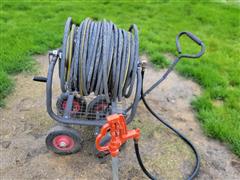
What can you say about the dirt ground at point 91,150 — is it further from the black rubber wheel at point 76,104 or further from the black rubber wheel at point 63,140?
the black rubber wheel at point 76,104

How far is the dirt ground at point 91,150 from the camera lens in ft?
8.68

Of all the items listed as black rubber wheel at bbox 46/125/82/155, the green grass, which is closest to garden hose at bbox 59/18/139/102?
black rubber wheel at bbox 46/125/82/155

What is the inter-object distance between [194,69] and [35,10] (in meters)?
2.77

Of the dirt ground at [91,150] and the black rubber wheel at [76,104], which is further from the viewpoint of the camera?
the black rubber wheel at [76,104]

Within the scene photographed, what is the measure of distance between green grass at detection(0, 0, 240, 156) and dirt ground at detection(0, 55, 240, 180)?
0.16 m

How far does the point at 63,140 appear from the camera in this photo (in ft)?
8.66

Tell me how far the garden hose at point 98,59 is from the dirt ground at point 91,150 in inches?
25.4

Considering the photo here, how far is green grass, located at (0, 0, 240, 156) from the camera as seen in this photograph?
3457 millimetres

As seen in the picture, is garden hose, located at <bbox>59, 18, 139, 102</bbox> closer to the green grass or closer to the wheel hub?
the wheel hub

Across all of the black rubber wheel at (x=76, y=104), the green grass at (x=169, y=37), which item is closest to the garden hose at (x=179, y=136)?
the green grass at (x=169, y=37)

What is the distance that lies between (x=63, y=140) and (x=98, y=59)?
746mm

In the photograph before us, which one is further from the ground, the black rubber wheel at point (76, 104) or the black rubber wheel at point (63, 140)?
the black rubber wheel at point (76, 104)

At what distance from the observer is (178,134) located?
306 centimetres

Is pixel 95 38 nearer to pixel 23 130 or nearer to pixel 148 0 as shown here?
pixel 23 130
